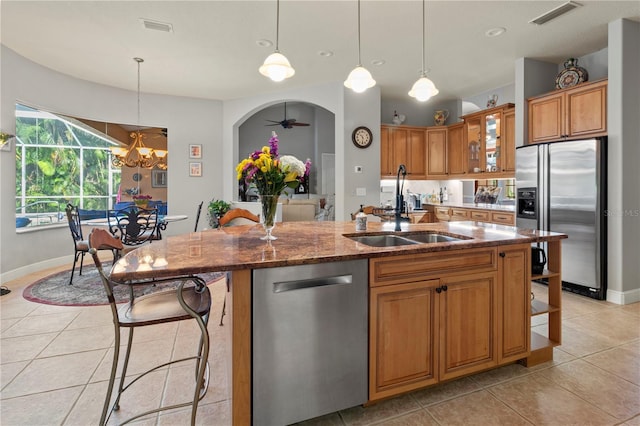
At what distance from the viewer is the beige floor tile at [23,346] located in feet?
7.89

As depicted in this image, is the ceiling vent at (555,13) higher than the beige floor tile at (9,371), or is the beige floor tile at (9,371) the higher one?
the ceiling vent at (555,13)

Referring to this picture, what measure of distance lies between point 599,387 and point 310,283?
6.33ft

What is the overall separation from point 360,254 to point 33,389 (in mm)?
2152

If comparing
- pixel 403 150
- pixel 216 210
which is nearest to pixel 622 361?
pixel 403 150

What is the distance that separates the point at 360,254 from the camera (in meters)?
1.67

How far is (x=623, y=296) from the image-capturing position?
3.53 meters

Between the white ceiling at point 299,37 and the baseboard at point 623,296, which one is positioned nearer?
the white ceiling at point 299,37

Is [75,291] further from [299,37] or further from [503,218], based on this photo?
[503,218]

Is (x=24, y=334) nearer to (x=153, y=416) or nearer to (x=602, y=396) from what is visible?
(x=153, y=416)

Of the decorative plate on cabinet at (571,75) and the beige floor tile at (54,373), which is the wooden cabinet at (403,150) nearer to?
the decorative plate on cabinet at (571,75)

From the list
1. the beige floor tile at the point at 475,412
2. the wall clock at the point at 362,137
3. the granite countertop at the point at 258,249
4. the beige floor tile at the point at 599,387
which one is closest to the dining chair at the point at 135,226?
the granite countertop at the point at 258,249

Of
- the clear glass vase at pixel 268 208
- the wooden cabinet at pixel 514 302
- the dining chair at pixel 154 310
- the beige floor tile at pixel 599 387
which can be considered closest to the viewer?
the dining chair at pixel 154 310

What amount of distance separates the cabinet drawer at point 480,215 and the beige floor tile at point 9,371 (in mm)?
5542

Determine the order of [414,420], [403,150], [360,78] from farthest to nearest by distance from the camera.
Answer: [403,150] < [360,78] < [414,420]
